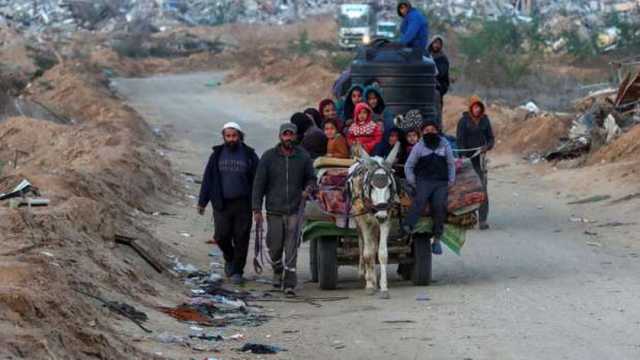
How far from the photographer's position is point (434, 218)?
51.5 ft

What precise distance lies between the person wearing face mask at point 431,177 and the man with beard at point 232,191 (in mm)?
1812

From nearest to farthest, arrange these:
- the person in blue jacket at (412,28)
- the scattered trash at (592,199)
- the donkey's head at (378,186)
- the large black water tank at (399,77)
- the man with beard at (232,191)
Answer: the donkey's head at (378,186)
the man with beard at (232,191)
the large black water tank at (399,77)
the person in blue jacket at (412,28)
the scattered trash at (592,199)

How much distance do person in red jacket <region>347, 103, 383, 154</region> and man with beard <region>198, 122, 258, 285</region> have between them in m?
1.15

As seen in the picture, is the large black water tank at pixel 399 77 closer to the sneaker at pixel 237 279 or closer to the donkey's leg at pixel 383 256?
the sneaker at pixel 237 279

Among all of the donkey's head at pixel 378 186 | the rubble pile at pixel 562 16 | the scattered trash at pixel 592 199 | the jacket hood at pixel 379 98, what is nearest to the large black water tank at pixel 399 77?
the jacket hood at pixel 379 98

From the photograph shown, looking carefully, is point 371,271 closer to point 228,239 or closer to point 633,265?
point 228,239

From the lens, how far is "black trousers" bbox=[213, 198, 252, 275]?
16453 mm

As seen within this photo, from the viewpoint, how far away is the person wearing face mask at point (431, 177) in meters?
15.6

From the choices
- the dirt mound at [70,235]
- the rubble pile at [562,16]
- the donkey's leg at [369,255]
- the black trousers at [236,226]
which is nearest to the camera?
the dirt mound at [70,235]

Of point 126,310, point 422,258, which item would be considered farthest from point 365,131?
point 126,310

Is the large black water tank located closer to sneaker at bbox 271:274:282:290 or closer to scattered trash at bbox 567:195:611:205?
sneaker at bbox 271:274:282:290

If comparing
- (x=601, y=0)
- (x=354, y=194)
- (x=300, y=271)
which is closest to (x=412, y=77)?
(x=300, y=271)

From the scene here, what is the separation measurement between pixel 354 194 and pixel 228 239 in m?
2.13

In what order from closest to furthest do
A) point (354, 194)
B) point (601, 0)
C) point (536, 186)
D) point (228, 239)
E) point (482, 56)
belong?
point (354, 194)
point (228, 239)
point (536, 186)
point (482, 56)
point (601, 0)
